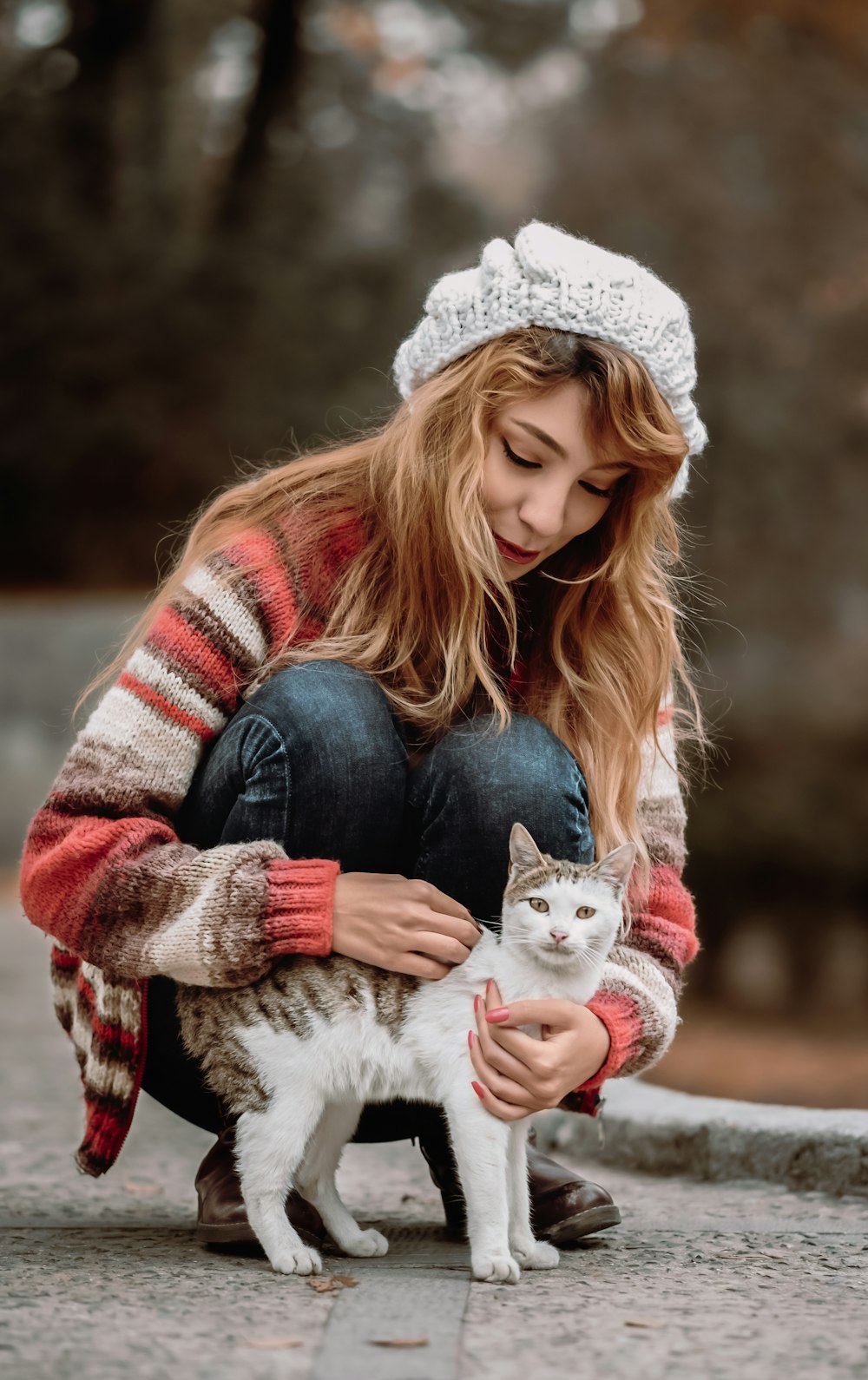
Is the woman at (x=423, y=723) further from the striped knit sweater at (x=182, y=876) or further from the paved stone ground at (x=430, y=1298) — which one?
the paved stone ground at (x=430, y=1298)

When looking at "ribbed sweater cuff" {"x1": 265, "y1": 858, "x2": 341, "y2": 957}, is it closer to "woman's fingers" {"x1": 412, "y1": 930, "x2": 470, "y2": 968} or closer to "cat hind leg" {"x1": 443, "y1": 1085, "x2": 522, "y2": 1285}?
"woman's fingers" {"x1": 412, "y1": 930, "x2": 470, "y2": 968}

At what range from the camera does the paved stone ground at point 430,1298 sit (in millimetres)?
1155

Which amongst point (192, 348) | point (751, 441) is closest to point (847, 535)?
point (751, 441)

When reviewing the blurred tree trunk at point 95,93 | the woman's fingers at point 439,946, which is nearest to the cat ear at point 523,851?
the woman's fingers at point 439,946

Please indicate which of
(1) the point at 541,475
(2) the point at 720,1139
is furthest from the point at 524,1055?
(2) the point at 720,1139

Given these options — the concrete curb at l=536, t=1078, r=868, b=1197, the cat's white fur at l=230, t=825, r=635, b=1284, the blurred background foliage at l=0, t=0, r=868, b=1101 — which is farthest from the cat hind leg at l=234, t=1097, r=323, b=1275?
the blurred background foliage at l=0, t=0, r=868, b=1101

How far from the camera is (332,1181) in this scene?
165cm

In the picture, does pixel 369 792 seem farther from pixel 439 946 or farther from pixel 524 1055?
pixel 524 1055

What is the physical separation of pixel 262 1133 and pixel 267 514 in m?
0.79

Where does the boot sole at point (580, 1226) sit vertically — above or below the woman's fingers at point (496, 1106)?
below

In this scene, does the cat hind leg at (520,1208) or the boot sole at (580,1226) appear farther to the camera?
the boot sole at (580,1226)

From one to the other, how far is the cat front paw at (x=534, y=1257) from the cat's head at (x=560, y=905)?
311 mm

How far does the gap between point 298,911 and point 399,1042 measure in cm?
18

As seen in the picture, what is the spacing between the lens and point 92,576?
25.8ft
